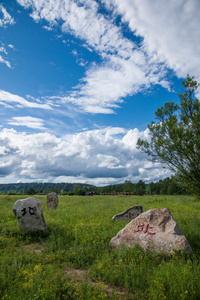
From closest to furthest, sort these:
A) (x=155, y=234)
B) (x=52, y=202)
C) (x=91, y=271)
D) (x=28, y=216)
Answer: (x=91, y=271), (x=155, y=234), (x=28, y=216), (x=52, y=202)

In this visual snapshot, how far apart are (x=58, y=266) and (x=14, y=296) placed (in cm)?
204

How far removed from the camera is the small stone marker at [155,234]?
739 centimetres

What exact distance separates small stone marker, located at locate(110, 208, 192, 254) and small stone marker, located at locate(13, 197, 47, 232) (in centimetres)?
437

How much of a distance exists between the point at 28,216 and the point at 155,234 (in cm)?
677

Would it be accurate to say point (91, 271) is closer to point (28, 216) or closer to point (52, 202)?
point (28, 216)

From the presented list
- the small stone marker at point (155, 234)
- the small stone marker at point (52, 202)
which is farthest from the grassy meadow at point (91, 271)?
the small stone marker at point (52, 202)

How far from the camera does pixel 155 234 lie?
26.6ft

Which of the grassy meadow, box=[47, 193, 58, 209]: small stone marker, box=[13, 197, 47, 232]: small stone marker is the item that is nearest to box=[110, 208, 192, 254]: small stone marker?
the grassy meadow

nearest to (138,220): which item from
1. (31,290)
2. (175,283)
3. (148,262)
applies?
(148,262)

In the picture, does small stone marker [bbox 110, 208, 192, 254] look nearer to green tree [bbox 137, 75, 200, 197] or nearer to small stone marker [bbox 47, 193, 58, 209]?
green tree [bbox 137, 75, 200, 197]

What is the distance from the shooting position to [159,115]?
37.5 feet

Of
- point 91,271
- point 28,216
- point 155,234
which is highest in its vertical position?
point 28,216

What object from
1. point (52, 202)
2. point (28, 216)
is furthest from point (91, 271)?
point (52, 202)

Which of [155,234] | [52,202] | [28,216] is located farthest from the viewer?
[52,202]
